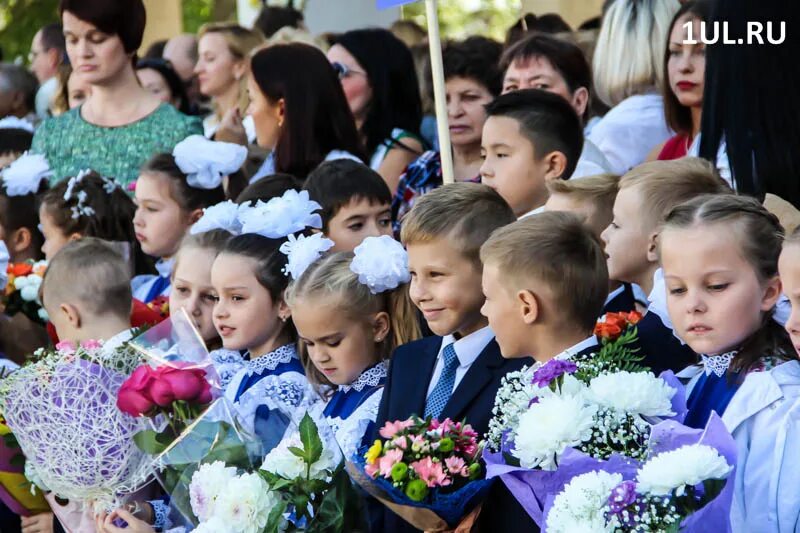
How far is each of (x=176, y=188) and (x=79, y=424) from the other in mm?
2698

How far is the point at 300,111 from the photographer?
21.8 ft

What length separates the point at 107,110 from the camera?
7398mm

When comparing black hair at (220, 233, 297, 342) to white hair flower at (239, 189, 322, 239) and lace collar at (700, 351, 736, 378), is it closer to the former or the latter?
white hair flower at (239, 189, 322, 239)

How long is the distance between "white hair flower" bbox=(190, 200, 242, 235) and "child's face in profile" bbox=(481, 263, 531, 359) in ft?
5.83

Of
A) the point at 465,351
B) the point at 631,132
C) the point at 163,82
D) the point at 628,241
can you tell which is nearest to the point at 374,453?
the point at 465,351

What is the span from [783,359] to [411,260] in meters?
1.28

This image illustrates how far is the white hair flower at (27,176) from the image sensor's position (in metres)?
7.39

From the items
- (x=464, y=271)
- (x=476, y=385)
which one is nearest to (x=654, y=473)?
(x=476, y=385)

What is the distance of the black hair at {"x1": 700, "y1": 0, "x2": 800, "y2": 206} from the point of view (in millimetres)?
4805

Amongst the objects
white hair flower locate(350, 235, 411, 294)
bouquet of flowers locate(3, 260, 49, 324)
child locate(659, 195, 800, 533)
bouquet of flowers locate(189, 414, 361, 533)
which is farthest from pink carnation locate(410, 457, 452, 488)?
bouquet of flowers locate(3, 260, 49, 324)

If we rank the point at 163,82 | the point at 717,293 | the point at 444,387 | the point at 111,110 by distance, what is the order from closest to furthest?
the point at 717,293 → the point at 444,387 → the point at 111,110 → the point at 163,82

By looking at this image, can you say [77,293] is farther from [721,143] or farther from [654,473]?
[654,473]

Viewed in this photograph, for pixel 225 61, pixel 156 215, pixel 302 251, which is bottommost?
pixel 225 61

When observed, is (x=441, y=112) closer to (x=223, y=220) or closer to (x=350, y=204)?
(x=350, y=204)
